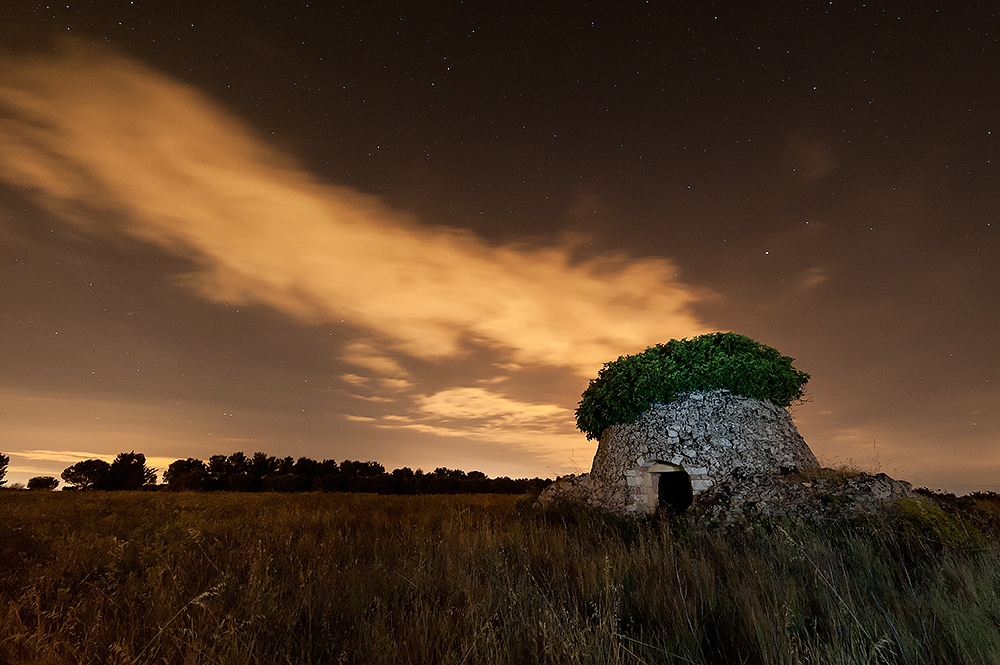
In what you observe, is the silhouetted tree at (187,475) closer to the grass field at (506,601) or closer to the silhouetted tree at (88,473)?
the silhouetted tree at (88,473)

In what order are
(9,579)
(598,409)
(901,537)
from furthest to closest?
(598,409) < (901,537) < (9,579)

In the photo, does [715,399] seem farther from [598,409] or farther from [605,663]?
[605,663]

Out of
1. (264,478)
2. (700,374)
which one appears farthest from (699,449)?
(264,478)

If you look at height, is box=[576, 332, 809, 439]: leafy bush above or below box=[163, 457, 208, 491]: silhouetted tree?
above

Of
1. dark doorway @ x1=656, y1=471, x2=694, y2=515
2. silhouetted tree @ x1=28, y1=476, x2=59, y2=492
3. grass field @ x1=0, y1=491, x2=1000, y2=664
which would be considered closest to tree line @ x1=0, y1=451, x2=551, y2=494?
silhouetted tree @ x1=28, y1=476, x2=59, y2=492

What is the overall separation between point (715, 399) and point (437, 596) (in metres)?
9.37

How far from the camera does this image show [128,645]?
3619mm

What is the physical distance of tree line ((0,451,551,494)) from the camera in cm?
2608

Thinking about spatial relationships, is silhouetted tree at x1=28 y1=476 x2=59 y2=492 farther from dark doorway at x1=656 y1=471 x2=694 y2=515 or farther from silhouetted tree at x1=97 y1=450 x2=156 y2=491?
dark doorway at x1=656 y1=471 x2=694 y2=515

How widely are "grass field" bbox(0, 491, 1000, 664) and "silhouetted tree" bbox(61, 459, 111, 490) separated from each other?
21.8m

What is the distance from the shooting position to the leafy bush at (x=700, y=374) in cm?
1229

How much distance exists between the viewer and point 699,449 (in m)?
11.7

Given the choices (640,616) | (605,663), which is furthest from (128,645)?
(640,616)

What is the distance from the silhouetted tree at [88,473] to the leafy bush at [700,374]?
27034 millimetres
